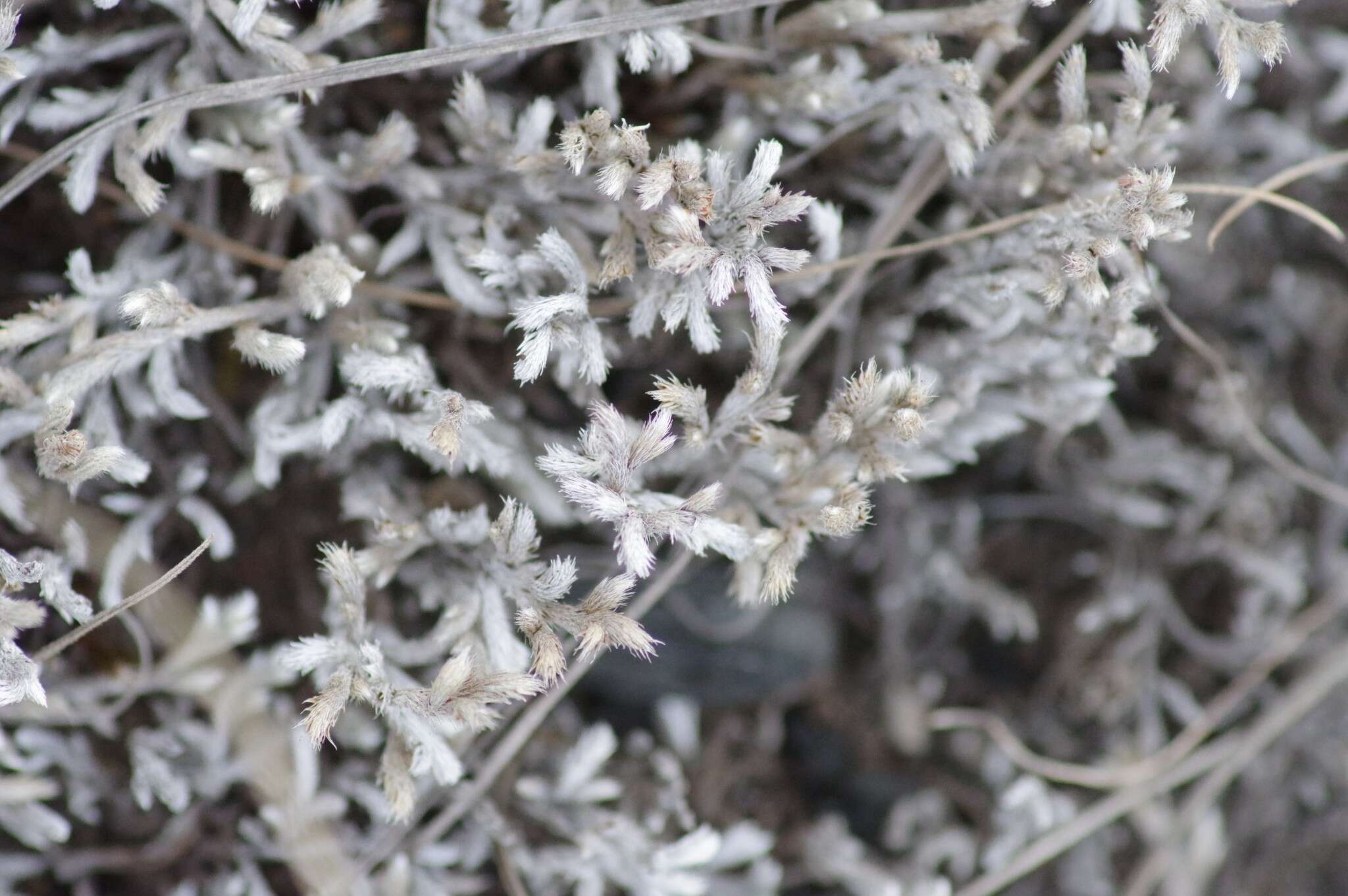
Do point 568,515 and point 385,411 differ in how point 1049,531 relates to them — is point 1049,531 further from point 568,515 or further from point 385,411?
point 385,411

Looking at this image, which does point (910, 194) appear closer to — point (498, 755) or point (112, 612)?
point (498, 755)

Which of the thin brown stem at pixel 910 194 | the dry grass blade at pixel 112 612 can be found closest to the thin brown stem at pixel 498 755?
the thin brown stem at pixel 910 194

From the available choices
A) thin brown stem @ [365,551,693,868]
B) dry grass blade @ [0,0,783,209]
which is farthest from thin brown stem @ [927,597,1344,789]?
dry grass blade @ [0,0,783,209]

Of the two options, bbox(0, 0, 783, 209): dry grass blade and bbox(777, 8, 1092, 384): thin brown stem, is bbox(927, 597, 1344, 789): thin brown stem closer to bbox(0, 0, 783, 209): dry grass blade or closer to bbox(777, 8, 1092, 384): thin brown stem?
bbox(777, 8, 1092, 384): thin brown stem

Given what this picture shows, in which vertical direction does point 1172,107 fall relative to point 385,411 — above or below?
above

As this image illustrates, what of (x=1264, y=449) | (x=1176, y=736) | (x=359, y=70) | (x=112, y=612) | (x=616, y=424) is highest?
(x=359, y=70)

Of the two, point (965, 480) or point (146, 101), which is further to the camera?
point (965, 480)

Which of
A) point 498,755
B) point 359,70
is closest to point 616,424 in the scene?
point 359,70

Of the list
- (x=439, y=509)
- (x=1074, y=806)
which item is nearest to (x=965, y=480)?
(x=1074, y=806)
